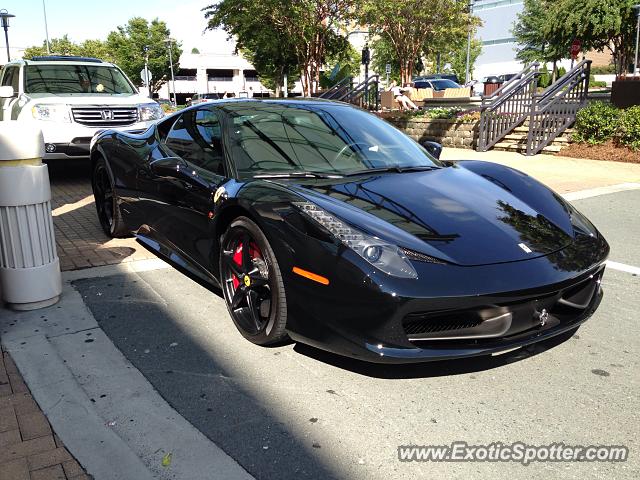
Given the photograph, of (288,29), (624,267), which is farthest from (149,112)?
(288,29)

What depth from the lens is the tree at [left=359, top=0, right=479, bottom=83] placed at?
29.4 metres

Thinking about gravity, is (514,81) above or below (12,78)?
below

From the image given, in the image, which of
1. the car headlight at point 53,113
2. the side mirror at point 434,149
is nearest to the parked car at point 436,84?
the car headlight at point 53,113

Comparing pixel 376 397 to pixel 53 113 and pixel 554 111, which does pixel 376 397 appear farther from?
pixel 554 111

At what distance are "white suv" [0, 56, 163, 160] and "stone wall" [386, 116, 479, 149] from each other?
6967 millimetres

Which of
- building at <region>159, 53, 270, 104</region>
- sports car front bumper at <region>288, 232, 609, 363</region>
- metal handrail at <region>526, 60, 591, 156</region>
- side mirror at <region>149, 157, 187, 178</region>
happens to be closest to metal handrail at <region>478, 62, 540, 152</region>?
metal handrail at <region>526, 60, 591, 156</region>

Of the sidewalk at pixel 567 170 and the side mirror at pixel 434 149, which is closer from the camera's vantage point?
the side mirror at pixel 434 149

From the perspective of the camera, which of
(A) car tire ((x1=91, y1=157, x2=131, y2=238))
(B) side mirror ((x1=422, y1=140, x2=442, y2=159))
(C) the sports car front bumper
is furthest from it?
(A) car tire ((x1=91, y1=157, x2=131, y2=238))

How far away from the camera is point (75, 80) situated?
9.61 m

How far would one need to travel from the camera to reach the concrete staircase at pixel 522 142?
12.6 meters

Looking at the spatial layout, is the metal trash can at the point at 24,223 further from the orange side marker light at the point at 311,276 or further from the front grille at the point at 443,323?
the front grille at the point at 443,323

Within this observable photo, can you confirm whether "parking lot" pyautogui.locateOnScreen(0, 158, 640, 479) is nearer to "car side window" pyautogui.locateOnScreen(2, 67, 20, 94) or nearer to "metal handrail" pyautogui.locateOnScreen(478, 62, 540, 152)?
"car side window" pyautogui.locateOnScreen(2, 67, 20, 94)

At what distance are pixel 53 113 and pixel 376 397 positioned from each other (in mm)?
7504

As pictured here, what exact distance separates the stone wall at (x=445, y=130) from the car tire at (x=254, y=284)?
1106 centimetres
